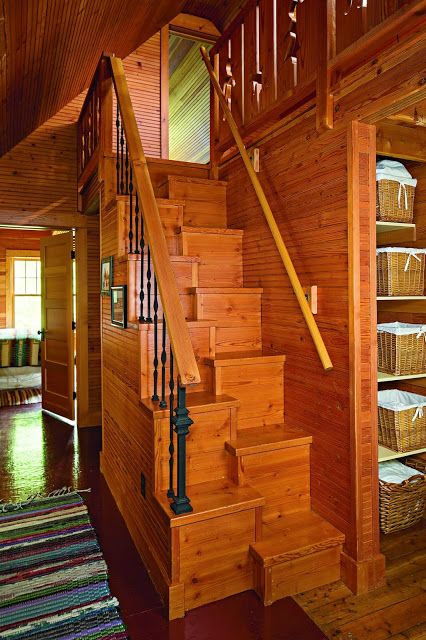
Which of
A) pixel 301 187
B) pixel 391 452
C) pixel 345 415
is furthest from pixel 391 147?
pixel 391 452

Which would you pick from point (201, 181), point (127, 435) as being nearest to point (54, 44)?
point (201, 181)

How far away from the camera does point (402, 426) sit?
2.47 m

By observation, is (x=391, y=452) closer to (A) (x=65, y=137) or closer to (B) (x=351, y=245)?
(B) (x=351, y=245)

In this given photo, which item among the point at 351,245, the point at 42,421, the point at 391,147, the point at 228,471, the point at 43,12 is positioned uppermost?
the point at 43,12

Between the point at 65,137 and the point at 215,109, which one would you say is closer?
the point at 215,109

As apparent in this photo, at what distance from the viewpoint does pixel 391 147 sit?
2527 millimetres

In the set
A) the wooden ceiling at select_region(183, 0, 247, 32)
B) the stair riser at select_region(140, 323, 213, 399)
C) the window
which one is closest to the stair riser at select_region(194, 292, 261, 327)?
the stair riser at select_region(140, 323, 213, 399)

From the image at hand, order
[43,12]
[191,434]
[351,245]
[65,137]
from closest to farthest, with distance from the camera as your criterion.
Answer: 1. [351,245]
2. [191,434]
3. [43,12]
4. [65,137]

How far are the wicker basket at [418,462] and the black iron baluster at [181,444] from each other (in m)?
1.58

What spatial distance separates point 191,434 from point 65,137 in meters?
3.92

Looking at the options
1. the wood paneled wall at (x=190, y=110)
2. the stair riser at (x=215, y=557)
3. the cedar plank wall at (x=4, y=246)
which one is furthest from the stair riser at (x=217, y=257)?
the cedar plank wall at (x=4, y=246)

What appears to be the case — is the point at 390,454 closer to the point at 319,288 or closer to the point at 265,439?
the point at 265,439

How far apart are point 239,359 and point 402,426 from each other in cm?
95

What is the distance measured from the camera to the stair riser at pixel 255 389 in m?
2.51
